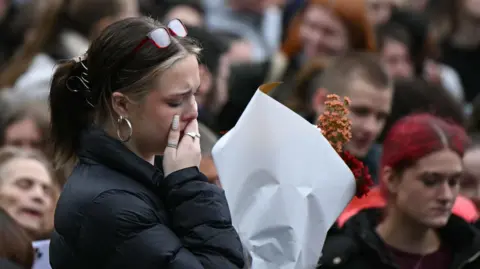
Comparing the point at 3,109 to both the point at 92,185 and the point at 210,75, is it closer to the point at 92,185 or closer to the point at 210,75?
the point at 210,75

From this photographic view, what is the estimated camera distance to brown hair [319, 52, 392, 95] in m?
6.05

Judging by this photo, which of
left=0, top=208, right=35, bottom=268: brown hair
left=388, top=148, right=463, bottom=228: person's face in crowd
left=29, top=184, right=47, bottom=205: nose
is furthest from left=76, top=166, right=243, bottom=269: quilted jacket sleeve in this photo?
left=29, top=184, right=47, bottom=205: nose

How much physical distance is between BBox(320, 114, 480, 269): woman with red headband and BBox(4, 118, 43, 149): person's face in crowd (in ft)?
7.99

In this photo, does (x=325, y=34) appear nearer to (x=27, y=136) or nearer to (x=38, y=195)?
(x=27, y=136)

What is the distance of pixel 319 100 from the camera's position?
19.9 feet

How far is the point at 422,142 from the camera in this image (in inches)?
189

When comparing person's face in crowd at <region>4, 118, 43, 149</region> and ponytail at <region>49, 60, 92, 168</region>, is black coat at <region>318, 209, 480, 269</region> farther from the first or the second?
person's face in crowd at <region>4, 118, 43, 149</region>

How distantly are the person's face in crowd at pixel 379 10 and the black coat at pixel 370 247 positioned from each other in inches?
173

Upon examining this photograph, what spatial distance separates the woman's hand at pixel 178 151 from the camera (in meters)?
3.45

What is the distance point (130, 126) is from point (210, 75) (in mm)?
→ 3976

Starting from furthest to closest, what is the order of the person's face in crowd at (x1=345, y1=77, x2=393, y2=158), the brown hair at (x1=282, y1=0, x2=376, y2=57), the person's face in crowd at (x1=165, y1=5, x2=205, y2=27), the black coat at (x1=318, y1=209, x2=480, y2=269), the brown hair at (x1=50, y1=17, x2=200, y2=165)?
the person's face in crowd at (x1=165, y1=5, x2=205, y2=27)
the brown hair at (x1=282, y1=0, x2=376, y2=57)
the person's face in crowd at (x1=345, y1=77, x2=393, y2=158)
the black coat at (x1=318, y1=209, x2=480, y2=269)
the brown hair at (x1=50, y1=17, x2=200, y2=165)

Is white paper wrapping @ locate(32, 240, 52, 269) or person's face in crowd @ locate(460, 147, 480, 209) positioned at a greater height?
white paper wrapping @ locate(32, 240, 52, 269)

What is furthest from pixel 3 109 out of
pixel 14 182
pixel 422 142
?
pixel 422 142

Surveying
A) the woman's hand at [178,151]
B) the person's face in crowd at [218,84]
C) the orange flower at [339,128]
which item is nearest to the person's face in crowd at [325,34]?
the person's face in crowd at [218,84]
